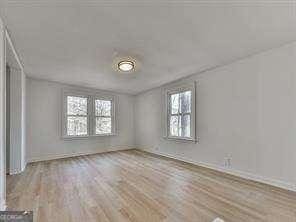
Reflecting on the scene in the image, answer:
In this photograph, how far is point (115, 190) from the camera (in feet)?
9.32

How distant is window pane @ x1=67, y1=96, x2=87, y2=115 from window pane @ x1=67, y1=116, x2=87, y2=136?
16 cm

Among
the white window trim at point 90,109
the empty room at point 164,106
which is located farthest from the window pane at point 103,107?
the empty room at point 164,106

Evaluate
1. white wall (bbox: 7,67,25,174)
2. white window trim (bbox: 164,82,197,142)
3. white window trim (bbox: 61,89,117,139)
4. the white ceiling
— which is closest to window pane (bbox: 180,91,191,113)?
white window trim (bbox: 164,82,197,142)

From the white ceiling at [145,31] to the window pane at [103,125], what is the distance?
2474 mm

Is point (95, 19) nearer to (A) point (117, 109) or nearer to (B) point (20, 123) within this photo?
(B) point (20, 123)

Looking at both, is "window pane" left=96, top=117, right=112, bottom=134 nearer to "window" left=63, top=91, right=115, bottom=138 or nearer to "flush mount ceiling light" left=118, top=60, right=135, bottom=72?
"window" left=63, top=91, right=115, bottom=138

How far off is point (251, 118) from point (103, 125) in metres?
4.50

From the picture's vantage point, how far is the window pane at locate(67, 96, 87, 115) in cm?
555

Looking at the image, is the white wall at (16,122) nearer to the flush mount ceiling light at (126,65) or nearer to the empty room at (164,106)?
the empty room at (164,106)

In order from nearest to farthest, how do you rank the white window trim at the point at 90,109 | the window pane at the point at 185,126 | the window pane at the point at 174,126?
the window pane at the point at 185,126 < the window pane at the point at 174,126 < the white window trim at the point at 90,109

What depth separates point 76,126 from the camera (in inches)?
223

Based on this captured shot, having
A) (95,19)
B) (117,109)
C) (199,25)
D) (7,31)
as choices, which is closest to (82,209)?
(95,19)

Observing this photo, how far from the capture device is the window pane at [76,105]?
5.55m

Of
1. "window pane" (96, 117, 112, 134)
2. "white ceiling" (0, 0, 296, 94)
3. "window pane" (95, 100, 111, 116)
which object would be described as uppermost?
"white ceiling" (0, 0, 296, 94)
